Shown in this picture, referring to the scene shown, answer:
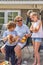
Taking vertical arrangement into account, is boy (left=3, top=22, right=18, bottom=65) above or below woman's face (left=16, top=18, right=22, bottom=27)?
below

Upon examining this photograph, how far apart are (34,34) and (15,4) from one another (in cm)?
1217

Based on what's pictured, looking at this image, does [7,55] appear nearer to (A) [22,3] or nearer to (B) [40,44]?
(B) [40,44]

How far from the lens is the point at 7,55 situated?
5.93m

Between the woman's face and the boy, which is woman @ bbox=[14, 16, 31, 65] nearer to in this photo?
the woman's face

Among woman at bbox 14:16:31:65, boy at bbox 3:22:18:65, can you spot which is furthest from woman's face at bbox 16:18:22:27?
boy at bbox 3:22:18:65

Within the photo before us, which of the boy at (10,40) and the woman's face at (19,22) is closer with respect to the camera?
the boy at (10,40)

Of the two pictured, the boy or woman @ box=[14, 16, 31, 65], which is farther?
woman @ box=[14, 16, 31, 65]

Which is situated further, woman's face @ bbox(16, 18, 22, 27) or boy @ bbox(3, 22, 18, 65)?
woman's face @ bbox(16, 18, 22, 27)

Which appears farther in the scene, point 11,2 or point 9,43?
point 11,2

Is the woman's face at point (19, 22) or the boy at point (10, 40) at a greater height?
the woman's face at point (19, 22)

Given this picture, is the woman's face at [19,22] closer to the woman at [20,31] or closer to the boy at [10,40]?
the woman at [20,31]

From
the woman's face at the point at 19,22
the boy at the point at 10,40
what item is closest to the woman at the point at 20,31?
the woman's face at the point at 19,22

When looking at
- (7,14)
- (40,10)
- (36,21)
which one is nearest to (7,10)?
(7,14)

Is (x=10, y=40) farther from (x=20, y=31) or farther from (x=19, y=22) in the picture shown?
(x=19, y=22)
